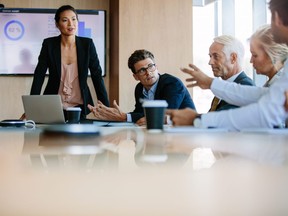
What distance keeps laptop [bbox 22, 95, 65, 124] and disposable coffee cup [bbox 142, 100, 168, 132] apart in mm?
941

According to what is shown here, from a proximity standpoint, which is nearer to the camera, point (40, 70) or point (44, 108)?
point (44, 108)

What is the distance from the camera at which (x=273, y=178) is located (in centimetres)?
42

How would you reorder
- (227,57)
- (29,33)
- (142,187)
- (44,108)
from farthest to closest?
(29,33) → (227,57) → (44,108) → (142,187)

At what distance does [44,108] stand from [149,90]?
1103 millimetres

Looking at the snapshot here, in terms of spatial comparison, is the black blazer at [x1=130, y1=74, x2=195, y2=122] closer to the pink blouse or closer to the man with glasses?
the man with glasses

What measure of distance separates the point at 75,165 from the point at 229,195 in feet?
0.77

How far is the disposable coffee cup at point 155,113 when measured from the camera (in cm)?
137

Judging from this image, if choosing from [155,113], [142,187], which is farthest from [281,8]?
[142,187]

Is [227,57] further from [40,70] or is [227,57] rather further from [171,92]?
Result: [40,70]

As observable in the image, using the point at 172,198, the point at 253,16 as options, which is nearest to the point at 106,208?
the point at 172,198

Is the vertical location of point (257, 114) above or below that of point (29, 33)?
below

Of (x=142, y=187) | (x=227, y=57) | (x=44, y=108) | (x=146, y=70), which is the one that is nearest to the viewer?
(x=142, y=187)

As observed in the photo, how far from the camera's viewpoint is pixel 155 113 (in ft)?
4.50

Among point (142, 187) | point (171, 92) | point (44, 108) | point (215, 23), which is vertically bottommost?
point (142, 187)
